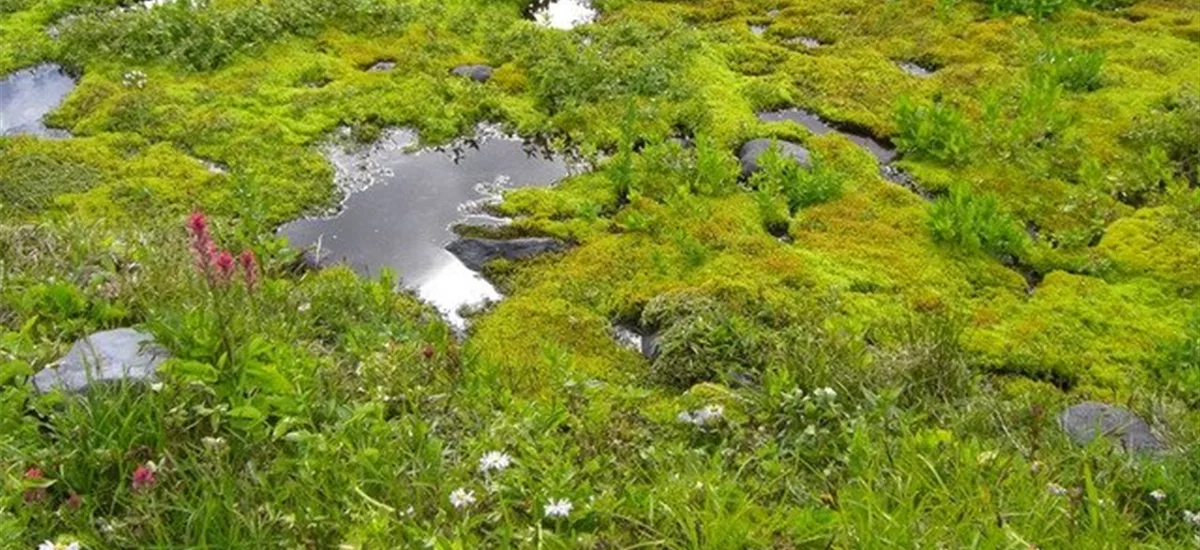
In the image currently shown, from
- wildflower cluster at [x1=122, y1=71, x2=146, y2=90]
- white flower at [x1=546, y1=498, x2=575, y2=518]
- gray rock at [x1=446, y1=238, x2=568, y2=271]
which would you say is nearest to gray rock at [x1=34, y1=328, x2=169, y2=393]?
white flower at [x1=546, y1=498, x2=575, y2=518]

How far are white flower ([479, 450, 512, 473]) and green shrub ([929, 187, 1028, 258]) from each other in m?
4.10

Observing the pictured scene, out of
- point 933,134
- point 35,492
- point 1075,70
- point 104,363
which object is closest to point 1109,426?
point 933,134

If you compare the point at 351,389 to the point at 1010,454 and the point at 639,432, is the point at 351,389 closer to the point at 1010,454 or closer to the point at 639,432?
the point at 639,432

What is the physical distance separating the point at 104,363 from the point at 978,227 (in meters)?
5.13

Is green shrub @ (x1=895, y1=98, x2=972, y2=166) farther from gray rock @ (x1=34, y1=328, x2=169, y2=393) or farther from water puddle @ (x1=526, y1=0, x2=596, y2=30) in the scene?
gray rock @ (x1=34, y1=328, x2=169, y2=393)

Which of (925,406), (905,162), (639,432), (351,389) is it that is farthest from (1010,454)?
(905,162)

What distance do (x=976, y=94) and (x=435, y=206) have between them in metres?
4.45

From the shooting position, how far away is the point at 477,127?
29.0 ft

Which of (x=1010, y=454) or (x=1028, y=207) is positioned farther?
(x=1028, y=207)

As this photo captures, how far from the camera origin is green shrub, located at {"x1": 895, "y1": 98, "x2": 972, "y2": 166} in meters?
8.20

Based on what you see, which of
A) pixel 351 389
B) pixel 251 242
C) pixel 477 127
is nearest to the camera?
pixel 351 389

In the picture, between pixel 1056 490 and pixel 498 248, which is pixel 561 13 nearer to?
pixel 498 248

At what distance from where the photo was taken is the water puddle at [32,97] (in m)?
8.58

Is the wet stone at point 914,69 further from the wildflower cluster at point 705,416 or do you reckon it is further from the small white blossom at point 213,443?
the small white blossom at point 213,443
